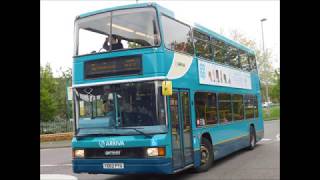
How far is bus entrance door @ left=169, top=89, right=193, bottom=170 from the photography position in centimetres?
987

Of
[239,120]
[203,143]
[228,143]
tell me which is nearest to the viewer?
[203,143]

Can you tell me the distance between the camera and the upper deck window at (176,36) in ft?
33.5

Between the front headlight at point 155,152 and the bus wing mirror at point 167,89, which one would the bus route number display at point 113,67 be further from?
the front headlight at point 155,152

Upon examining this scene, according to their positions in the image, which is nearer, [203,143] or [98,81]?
[98,81]

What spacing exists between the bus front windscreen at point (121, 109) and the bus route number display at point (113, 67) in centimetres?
28

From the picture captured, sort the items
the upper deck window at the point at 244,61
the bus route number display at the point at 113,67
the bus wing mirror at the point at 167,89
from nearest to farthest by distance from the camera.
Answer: the bus wing mirror at the point at 167,89 → the bus route number display at the point at 113,67 → the upper deck window at the point at 244,61

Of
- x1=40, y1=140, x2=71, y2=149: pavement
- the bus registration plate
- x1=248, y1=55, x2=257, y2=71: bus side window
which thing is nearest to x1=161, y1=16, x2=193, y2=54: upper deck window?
the bus registration plate

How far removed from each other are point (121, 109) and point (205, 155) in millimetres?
3176

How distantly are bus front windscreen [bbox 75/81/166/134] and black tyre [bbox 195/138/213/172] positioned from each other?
2527 mm

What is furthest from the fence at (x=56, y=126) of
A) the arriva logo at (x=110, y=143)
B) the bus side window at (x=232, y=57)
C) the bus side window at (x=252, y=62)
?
the arriva logo at (x=110, y=143)

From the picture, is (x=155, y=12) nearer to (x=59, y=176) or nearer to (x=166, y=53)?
(x=166, y=53)
